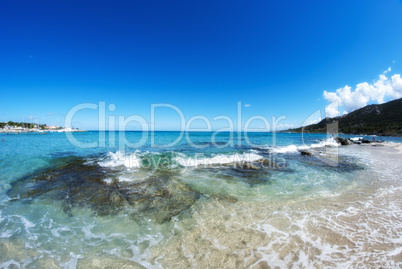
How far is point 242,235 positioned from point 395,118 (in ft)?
429

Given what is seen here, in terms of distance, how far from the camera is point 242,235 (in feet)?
14.9

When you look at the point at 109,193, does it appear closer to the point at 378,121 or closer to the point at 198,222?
the point at 198,222

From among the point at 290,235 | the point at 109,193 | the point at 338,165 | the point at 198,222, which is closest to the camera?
the point at 290,235

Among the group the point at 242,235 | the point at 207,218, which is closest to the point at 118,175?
the point at 207,218

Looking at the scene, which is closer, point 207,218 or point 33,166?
point 207,218

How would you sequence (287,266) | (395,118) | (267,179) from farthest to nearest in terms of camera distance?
(395,118) → (267,179) → (287,266)

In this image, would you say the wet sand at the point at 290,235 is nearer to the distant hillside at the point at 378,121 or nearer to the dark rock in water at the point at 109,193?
the dark rock in water at the point at 109,193

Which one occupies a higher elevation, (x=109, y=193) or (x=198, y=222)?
(x=109, y=193)

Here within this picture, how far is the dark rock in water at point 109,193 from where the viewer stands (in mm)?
6078

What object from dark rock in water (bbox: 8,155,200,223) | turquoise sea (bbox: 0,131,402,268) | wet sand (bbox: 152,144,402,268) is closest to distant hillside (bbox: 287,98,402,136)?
turquoise sea (bbox: 0,131,402,268)

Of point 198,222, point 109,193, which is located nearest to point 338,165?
point 198,222

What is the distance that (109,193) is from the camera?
24.4 ft

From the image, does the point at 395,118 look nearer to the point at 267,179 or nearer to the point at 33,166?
the point at 267,179

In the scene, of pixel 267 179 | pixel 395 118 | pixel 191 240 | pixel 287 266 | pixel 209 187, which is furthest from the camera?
pixel 395 118
